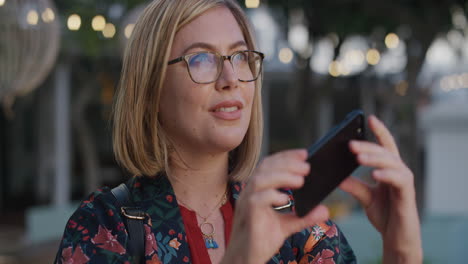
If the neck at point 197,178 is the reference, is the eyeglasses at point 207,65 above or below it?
above

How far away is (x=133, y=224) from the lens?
4.25ft

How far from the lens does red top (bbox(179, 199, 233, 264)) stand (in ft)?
4.37

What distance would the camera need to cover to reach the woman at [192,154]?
1.22 m

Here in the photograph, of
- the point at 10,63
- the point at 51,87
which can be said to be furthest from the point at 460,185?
the point at 51,87

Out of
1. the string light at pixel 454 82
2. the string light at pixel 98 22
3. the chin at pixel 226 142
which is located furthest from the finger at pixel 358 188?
the string light at pixel 454 82

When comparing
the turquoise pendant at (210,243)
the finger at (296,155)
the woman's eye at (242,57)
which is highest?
the woman's eye at (242,57)

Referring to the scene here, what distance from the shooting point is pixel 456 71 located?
11188 millimetres

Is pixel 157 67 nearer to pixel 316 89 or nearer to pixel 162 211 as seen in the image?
pixel 162 211

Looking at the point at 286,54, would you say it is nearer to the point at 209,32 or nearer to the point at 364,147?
the point at 209,32

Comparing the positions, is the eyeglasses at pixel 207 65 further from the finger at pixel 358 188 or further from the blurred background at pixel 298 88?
the blurred background at pixel 298 88

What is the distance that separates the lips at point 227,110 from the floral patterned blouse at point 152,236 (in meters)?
0.24

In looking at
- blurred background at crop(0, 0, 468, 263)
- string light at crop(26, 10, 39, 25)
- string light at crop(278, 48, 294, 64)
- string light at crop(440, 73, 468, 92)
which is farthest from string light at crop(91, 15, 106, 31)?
string light at crop(440, 73, 468, 92)

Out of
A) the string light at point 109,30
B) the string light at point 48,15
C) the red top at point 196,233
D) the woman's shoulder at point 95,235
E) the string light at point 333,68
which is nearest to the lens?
the woman's shoulder at point 95,235

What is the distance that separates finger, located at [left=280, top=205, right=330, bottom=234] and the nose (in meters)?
0.41
